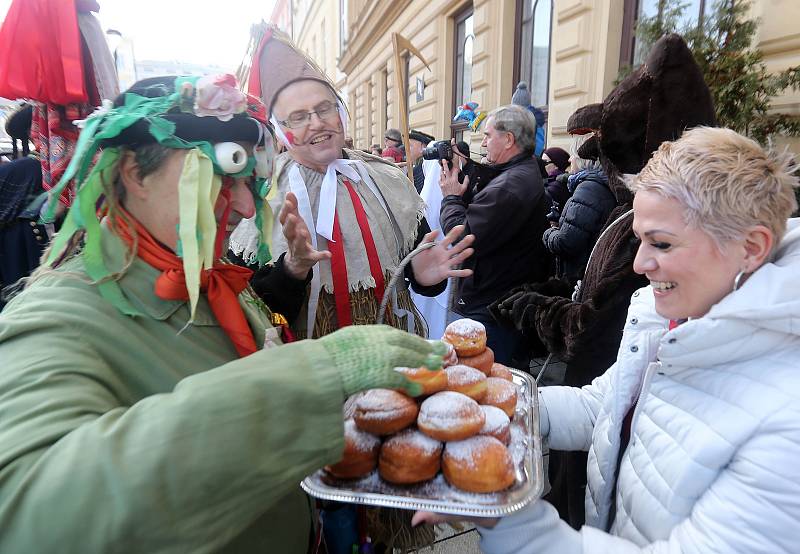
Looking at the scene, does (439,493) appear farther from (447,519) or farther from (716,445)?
(716,445)

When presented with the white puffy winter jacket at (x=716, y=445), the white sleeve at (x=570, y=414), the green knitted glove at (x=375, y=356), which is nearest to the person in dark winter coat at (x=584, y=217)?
the white sleeve at (x=570, y=414)

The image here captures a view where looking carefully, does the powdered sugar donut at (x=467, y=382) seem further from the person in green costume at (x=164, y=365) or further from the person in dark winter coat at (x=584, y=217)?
the person in dark winter coat at (x=584, y=217)

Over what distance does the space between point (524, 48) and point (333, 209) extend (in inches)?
258

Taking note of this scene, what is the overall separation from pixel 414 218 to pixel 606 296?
91 cm

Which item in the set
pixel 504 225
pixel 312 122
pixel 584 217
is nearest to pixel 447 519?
pixel 312 122

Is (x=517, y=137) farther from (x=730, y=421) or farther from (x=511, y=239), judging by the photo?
(x=730, y=421)

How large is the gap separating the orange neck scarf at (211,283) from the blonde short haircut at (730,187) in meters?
1.08

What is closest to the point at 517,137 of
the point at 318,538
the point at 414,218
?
the point at 414,218

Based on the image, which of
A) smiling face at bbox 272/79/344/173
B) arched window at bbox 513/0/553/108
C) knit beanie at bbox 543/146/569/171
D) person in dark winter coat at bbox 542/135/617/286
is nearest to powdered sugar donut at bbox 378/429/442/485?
smiling face at bbox 272/79/344/173

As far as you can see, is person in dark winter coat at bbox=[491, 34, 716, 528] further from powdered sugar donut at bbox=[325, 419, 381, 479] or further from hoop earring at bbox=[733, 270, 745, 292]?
powdered sugar donut at bbox=[325, 419, 381, 479]

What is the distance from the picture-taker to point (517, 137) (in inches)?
123

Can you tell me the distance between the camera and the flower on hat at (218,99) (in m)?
1.02

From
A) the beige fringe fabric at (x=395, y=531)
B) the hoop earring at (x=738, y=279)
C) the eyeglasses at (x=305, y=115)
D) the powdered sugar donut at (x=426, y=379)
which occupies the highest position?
the eyeglasses at (x=305, y=115)

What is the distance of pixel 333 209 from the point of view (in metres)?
1.84
